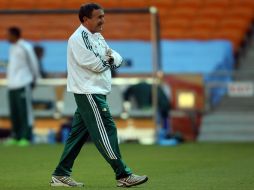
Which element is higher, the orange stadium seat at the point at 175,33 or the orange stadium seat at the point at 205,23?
the orange stadium seat at the point at 205,23

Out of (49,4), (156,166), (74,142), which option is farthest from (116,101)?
(74,142)

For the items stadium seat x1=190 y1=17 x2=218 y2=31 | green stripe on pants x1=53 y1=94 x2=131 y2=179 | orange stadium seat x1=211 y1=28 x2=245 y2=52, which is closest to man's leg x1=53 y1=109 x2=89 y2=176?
green stripe on pants x1=53 y1=94 x2=131 y2=179

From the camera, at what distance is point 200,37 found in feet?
75.2

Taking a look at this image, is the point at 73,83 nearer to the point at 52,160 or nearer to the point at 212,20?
the point at 52,160

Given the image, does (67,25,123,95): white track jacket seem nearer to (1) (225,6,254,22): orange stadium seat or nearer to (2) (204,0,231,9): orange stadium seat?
(1) (225,6,254,22): orange stadium seat

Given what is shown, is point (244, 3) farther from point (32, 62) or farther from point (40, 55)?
point (32, 62)

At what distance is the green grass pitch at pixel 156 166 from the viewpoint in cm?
1005

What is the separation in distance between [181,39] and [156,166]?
10200 millimetres

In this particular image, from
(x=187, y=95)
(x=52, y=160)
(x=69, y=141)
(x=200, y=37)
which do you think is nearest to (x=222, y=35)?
(x=200, y=37)

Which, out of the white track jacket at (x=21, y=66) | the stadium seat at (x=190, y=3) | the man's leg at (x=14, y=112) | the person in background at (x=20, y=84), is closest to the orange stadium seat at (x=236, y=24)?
the stadium seat at (x=190, y=3)

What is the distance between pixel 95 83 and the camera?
31.7ft

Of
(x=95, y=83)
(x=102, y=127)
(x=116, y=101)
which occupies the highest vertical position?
(x=95, y=83)

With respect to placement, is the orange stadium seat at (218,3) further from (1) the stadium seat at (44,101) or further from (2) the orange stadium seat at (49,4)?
(1) the stadium seat at (44,101)

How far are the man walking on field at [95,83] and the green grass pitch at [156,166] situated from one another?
31 centimetres
